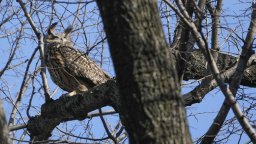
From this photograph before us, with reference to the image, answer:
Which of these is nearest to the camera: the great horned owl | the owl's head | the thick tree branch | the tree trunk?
the tree trunk

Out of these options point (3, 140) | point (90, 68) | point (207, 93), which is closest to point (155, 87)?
point (3, 140)

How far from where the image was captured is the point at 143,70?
2.80 metres

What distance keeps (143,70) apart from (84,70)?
182 inches

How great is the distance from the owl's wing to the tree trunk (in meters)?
4.48

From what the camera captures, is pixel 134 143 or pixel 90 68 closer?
pixel 134 143

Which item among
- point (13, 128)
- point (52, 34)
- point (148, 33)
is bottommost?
point (13, 128)

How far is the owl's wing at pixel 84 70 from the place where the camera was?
7309 millimetres

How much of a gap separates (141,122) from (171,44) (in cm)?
278

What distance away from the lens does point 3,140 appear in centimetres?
340

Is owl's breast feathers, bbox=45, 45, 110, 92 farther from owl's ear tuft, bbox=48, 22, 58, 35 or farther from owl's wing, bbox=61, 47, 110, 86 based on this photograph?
owl's ear tuft, bbox=48, 22, 58, 35

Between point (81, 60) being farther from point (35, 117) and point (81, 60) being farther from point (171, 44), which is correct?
point (171, 44)

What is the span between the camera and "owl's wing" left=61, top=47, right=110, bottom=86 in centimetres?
731

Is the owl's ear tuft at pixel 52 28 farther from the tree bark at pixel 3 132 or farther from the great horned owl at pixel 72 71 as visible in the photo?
the tree bark at pixel 3 132

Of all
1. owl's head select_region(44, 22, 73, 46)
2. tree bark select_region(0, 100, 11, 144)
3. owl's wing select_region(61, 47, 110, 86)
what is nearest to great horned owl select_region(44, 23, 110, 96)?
owl's wing select_region(61, 47, 110, 86)
